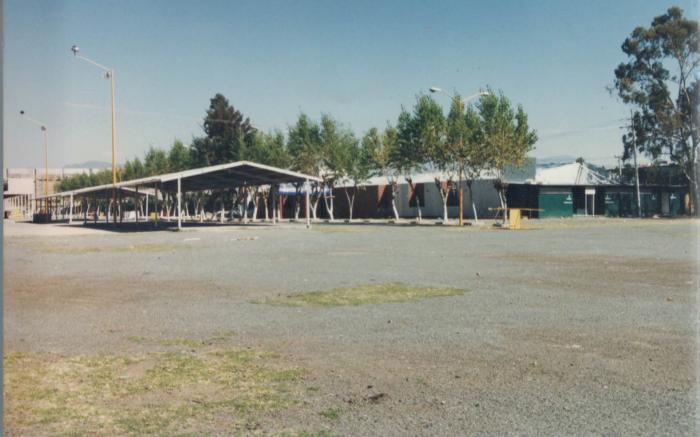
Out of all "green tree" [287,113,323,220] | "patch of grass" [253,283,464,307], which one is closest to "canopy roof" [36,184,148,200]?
"green tree" [287,113,323,220]

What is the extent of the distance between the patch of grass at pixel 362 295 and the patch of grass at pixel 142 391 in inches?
140

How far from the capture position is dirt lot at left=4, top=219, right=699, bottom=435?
15.3ft

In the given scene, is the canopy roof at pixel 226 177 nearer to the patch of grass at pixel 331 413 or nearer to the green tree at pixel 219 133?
the green tree at pixel 219 133

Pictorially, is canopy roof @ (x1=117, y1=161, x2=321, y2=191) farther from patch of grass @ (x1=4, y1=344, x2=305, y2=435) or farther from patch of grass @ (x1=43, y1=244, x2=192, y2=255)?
patch of grass @ (x1=4, y1=344, x2=305, y2=435)

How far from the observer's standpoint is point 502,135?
44.8 meters

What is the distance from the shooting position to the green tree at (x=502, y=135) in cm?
4481

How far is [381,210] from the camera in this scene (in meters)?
69.2

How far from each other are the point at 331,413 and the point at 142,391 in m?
1.69

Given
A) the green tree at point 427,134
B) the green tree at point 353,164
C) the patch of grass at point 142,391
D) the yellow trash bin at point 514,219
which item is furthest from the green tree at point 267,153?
the patch of grass at point 142,391

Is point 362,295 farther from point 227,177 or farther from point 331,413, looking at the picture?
point 227,177

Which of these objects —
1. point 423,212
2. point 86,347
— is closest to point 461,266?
point 86,347

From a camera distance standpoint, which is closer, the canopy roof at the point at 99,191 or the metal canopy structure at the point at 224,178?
the metal canopy structure at the point at 224,178

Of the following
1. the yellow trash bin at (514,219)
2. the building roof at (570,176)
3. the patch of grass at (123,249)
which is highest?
the building roof at (570,176)

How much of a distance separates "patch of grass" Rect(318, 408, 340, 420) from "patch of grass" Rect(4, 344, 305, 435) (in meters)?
0.33
